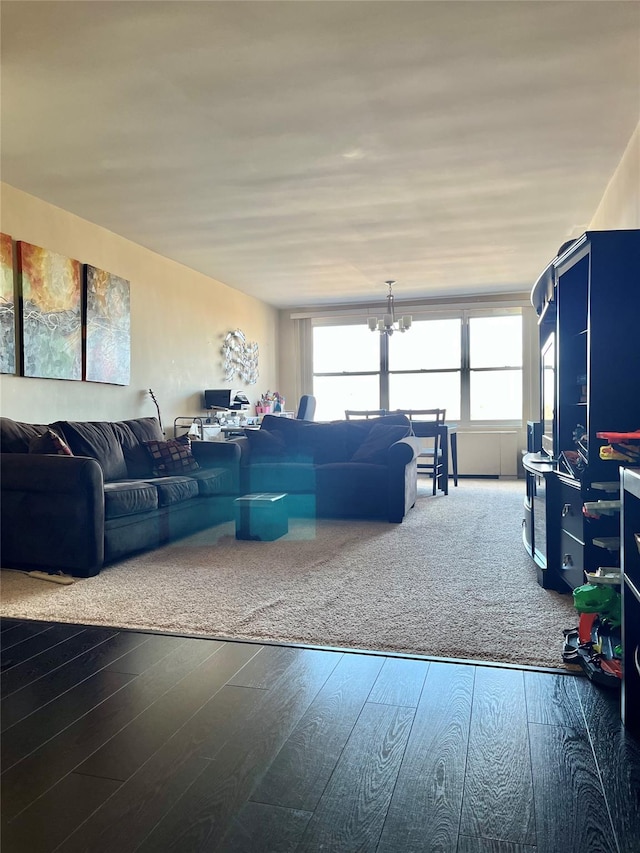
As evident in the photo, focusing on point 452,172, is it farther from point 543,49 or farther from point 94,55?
point 94,55

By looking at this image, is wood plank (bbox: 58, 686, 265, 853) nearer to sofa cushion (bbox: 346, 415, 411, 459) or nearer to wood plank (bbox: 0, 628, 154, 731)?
wood plank (bbox: 0, 628, 154, 731)

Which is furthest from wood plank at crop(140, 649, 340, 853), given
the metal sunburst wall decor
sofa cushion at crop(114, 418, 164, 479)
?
the metal sunburst wall decor

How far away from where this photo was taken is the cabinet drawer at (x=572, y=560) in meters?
2.57

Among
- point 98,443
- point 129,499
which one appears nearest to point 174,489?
point 129,499

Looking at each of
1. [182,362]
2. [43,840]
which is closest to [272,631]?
[43,840]

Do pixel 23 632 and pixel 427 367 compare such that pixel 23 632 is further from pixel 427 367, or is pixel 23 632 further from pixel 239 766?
pixel 427 367

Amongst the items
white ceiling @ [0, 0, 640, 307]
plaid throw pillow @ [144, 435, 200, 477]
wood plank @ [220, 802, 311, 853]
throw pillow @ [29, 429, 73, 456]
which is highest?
white ceiling @ [0, 0, 640, 307]

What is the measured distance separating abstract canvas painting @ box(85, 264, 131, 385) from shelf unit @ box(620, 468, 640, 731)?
416cm

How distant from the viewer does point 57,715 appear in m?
1.76

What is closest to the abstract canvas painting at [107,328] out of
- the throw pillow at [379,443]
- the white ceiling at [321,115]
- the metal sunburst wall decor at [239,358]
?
the white ceiling at [321,115]

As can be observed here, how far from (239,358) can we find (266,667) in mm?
5948

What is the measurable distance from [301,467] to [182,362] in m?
2.02

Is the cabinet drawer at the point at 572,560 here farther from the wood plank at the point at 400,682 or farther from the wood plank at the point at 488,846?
the wood plank at the point at 488,846

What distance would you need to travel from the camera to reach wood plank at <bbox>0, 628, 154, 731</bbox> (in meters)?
1.79
